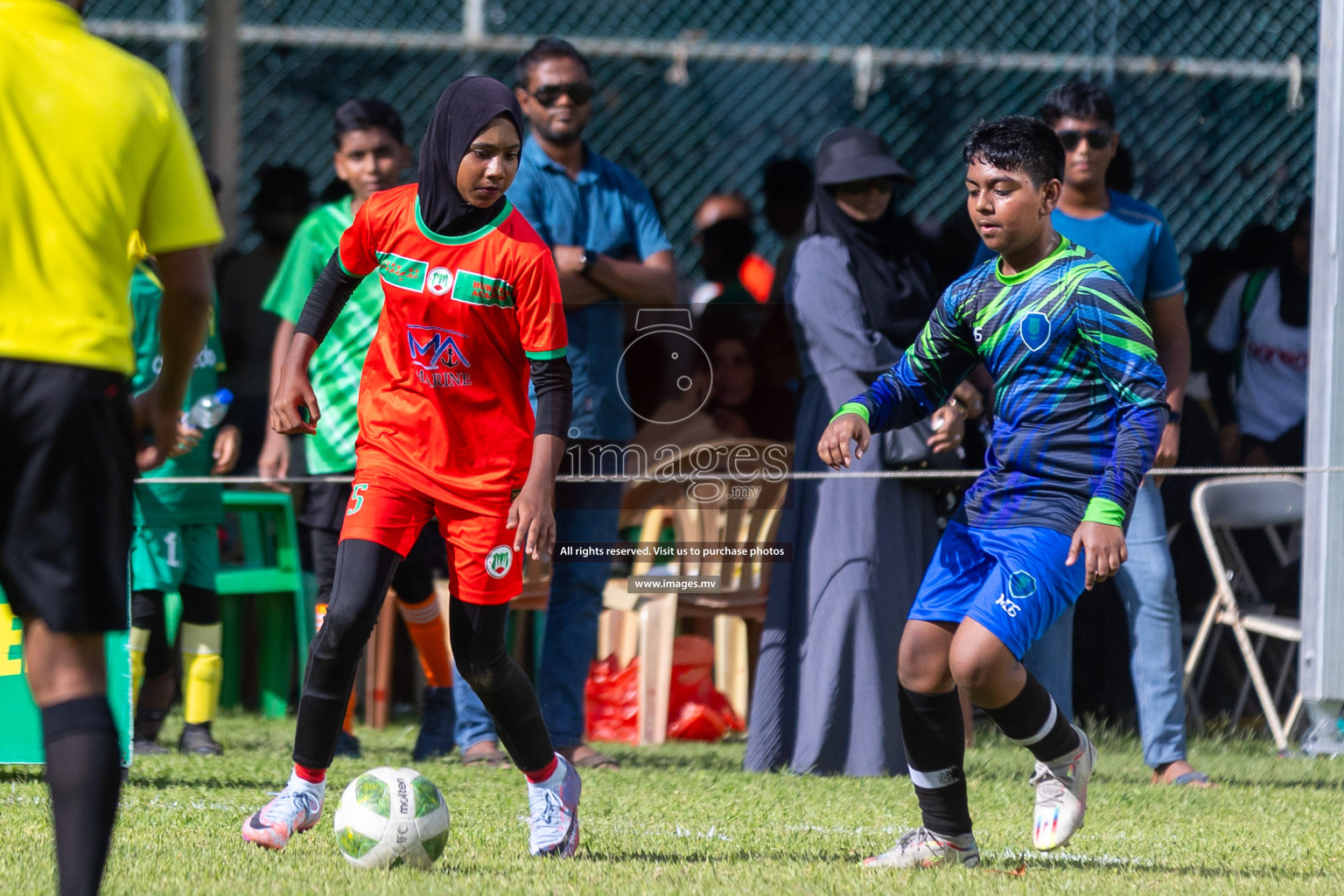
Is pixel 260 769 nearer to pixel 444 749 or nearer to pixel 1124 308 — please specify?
pixel 444 749

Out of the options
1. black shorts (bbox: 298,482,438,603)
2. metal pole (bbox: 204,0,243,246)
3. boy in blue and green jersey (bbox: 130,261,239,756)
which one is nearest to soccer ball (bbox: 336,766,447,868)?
black shorts (bbox: 298,482,438,603)

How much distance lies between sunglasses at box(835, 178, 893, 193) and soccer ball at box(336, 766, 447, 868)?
2840mm

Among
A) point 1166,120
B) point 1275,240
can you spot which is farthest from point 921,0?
point 1275,240

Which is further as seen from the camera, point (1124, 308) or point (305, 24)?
point (305, 24)

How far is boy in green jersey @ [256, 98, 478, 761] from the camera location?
5867 mm

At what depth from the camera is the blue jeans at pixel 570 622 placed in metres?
5.80

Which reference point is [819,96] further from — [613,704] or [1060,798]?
[1060,798]

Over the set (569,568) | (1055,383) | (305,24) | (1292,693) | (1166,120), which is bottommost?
(1292,693)

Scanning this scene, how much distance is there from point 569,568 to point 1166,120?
15.5 feet

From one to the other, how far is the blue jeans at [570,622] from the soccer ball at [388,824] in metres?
1.83

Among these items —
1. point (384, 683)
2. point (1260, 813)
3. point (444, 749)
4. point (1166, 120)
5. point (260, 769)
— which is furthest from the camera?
point (1166, 120)

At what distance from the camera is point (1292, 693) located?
25.0 feet

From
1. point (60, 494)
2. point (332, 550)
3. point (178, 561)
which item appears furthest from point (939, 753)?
point (178, 561)

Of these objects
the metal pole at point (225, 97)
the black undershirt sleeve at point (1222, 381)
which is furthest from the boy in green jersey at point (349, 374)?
the black undershirt sleeve at point (1222, 381)
